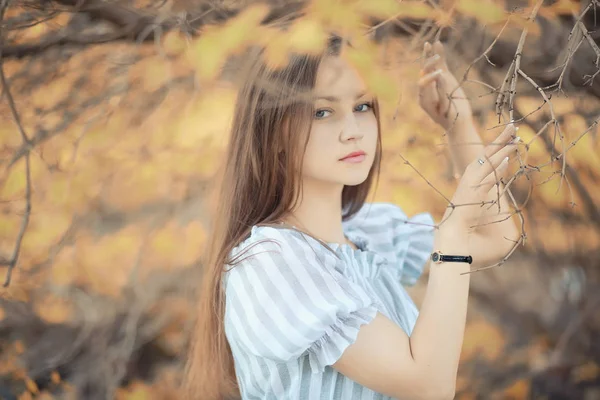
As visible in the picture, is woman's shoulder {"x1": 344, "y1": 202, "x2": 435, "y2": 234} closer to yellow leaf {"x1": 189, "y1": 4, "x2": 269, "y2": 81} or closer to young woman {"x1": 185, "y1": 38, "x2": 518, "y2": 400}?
young woman {"x1": 185, "y1": 38, "x2": 518, "y2": 400}

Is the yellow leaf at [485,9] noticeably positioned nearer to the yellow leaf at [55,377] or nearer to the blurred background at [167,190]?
the blurred background at [167,190]

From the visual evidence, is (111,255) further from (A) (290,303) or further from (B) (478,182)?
(B) (478,182)

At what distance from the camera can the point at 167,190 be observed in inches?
90.1

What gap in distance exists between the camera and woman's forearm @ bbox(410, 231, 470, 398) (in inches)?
45.3

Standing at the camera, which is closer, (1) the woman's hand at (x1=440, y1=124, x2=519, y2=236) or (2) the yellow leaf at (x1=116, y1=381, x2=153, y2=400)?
(1) the woman's hand at (x1=440, y1=124, x2=519, y2=236)

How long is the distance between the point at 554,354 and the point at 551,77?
101cm

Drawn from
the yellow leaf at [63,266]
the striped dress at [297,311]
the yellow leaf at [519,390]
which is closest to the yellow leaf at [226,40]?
the striped dress at [297,311]

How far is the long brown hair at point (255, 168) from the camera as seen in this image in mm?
1271

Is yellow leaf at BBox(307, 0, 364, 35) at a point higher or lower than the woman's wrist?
higher

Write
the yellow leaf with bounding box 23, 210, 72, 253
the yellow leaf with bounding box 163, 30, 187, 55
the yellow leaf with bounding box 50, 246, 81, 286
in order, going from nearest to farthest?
1. the yellow leaf with bounding box 163, 30, 187, 55
2. the yellow leaf with bounding box 23, 210, 72, 253
3. the yellow leaf with bounding box 50, 246, 81, 286

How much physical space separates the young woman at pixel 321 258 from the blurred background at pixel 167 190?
12.4 inches

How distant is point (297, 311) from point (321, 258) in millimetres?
140

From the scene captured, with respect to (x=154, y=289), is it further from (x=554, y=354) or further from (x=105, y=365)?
(x=554, y=354)

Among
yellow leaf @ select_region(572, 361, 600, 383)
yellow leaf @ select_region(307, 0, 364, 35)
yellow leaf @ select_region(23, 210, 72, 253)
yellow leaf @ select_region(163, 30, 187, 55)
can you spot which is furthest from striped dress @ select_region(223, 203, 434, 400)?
yellow leaf @ select_region(572, 361, 600, 383)
